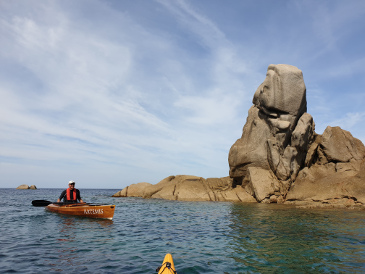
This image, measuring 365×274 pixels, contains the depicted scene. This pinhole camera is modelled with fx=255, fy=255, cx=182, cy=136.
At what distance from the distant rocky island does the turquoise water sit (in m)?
13.3

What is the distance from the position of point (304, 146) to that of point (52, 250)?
28.7 m

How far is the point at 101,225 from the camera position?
14.5m

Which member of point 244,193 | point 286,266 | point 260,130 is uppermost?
point 260,130

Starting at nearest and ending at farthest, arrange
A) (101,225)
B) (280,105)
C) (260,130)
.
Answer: (101,225) < (280,105) < (260,130)

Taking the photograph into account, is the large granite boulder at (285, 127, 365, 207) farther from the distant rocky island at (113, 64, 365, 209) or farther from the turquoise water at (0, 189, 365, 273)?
the turquoise water at (0, 189, 365, 273)

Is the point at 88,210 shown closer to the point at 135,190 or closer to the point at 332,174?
the point at 135,190

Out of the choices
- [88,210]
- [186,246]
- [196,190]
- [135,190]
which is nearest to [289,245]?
[186,246]

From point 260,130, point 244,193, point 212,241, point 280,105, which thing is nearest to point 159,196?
point 244,193

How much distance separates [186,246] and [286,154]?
23360mm

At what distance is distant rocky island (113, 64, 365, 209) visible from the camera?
Result: 28.0 m

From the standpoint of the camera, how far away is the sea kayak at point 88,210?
16.1 meters

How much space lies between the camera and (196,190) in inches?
1319

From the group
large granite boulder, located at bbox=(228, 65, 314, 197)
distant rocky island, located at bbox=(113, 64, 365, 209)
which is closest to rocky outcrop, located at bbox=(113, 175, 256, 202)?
distant rocky island, located at bbox=(113, 64, 365, 209)

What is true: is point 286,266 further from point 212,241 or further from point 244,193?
point 244,193
